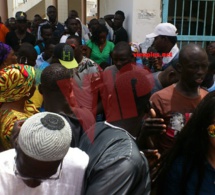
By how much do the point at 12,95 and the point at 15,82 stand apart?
0.09 m

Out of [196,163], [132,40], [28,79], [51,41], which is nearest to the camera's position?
[196,163]

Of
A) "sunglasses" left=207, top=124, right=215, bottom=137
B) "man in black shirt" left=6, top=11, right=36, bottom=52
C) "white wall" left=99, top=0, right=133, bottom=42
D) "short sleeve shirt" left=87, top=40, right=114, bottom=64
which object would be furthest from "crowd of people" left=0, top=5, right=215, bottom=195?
"white wall" left=99, top=0, right=133, bottom=42

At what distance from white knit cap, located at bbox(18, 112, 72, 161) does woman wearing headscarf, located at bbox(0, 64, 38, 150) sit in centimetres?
88

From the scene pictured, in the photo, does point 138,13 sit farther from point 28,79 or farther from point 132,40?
point 28,79

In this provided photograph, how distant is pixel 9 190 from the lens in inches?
48.8

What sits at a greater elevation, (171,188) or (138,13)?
(138,13)

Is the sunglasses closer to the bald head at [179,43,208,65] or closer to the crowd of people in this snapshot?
the crowd of people

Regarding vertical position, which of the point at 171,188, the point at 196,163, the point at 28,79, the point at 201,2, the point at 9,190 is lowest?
the point at 171,188

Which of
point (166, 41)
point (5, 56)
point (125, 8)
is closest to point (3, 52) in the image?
point (5, 56)

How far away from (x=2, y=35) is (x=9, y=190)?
526 cm

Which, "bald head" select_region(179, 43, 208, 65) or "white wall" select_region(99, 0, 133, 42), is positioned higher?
"white wall" select_region(99, 0, 133, 42)

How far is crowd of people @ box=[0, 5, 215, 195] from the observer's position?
120 cm

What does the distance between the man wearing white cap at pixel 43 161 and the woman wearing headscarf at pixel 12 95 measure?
2.37 ft

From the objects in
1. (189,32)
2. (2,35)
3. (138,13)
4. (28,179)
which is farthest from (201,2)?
(28,179)
